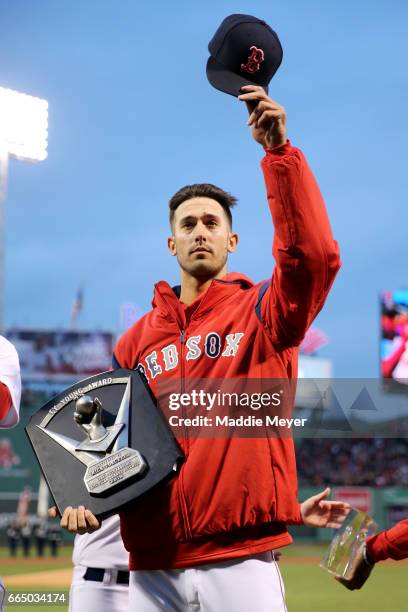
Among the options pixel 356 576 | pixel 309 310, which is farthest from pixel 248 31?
pixel 356 576

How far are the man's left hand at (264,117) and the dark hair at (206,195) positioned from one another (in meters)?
0.72

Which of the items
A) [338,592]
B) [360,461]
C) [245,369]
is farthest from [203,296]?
[360,461]

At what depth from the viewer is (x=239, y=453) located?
96.2 inches

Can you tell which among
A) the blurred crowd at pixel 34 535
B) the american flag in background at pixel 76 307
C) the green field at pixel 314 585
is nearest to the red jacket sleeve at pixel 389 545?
the green field at pixel 314 585

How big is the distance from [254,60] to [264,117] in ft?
0.62

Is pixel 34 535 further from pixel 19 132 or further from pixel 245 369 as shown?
pixel 245 369

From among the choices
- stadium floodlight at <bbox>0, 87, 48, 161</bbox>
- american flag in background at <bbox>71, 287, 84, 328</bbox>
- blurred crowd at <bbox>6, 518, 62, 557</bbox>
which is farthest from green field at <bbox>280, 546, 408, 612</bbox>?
american flag in background at <bbox>71, 287, 84, 328</bbox>

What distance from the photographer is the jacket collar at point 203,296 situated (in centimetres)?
272

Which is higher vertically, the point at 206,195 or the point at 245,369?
the point at 206,195

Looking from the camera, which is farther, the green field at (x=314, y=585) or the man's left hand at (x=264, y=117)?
the green field at (x=314, y=585)

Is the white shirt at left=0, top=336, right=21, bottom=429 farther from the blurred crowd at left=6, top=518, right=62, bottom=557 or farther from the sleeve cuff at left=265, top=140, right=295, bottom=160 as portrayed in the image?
the blurred crowd at left=6, top=518, right=62, bottom=557

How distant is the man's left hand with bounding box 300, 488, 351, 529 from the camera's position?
9.70 ft

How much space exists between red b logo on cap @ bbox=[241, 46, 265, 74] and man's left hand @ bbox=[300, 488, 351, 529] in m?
1.50

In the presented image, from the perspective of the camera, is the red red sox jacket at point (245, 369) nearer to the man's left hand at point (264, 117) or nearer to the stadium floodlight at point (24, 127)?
the man's left hand at point (264, 117)
